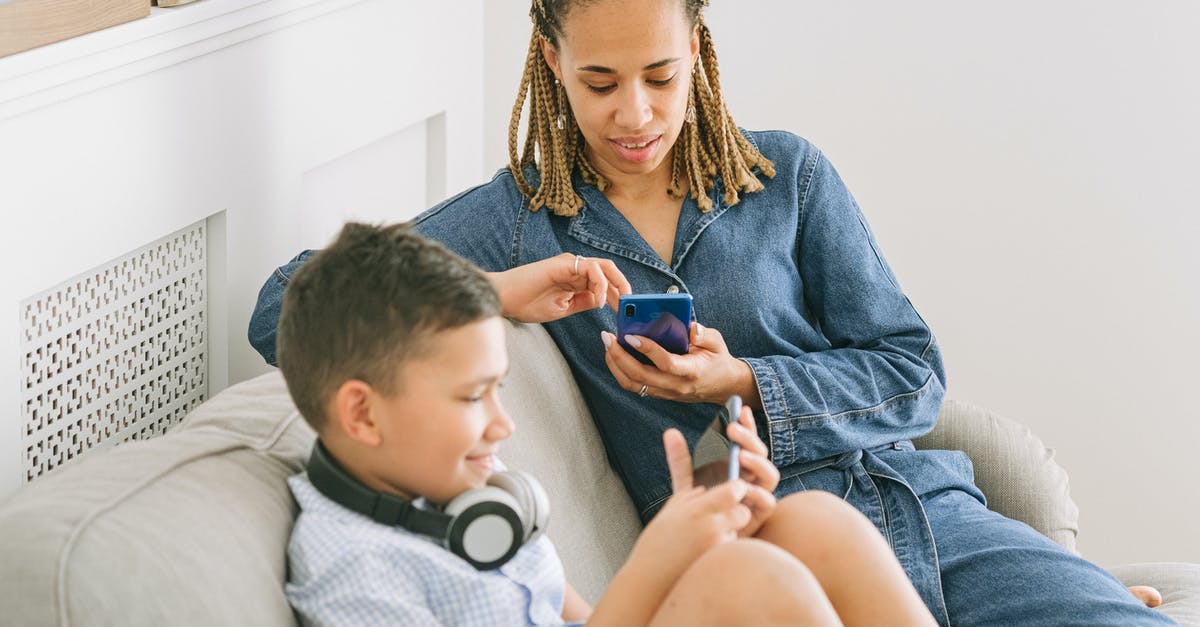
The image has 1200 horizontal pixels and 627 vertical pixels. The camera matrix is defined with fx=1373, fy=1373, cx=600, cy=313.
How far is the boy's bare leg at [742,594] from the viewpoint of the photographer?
46.8 inches

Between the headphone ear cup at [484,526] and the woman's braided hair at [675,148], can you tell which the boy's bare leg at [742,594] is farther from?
the woman's braided hair at [675,148]

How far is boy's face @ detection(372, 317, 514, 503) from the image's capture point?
3.85 ft

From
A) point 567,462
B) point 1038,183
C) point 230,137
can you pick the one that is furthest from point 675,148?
point 1038,183

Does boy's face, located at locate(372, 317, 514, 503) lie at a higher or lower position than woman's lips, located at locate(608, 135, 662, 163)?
lower

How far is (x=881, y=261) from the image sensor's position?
1.88 m

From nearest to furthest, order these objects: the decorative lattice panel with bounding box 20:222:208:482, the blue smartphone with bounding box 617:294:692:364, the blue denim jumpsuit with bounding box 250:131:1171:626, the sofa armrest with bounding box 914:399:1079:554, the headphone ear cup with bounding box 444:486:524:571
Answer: the headphone ear cup with bounding box 444:486:524:571, the decorative lattice panel with bounding box 20:222:208:482, the blue smartphone with bounding box 617:294:692:364, the blue denim jumpsuit with bounding box 250:131:1171:626, the sofa armrest with bounding box 914:399:1079:554

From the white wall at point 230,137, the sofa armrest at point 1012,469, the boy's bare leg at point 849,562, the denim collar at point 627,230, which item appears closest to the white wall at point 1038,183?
the white wall at point 230,137

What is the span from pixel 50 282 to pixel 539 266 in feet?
1.80

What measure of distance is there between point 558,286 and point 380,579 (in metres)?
0.60

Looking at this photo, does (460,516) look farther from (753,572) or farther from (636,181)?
(636,181)

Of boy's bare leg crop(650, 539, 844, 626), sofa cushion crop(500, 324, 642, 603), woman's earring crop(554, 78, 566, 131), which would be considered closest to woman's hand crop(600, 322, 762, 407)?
sofa cushion crop(500, 324, 642, 603)

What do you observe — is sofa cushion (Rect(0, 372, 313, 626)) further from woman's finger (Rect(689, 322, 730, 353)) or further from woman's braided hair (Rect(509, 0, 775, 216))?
woman's braided hair (Rect(509, 0, 775, 216))

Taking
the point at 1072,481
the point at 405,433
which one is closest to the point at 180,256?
the point at 405,433

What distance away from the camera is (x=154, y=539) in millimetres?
1123
